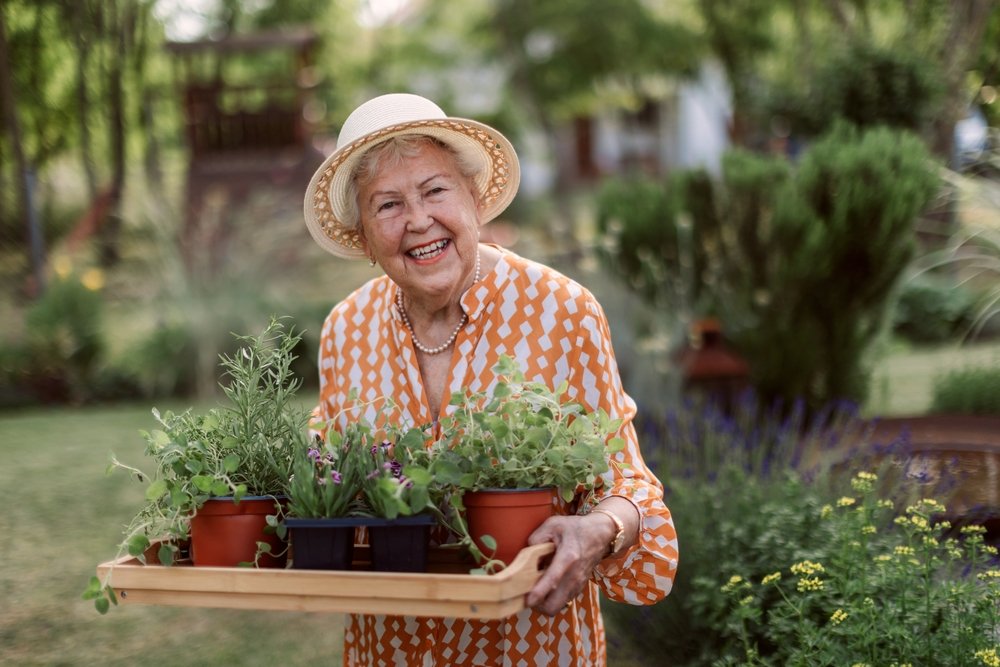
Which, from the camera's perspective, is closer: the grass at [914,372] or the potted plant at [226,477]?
the potted plant at [226,477]

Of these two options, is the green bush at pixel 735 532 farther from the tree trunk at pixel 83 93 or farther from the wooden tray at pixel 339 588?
the tree trunk at pixel 83 93

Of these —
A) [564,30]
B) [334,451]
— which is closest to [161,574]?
[334,451]

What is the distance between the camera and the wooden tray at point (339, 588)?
133 cm

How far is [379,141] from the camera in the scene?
1836 millimetres

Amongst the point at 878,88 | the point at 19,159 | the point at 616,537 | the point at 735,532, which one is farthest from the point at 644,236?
the point at 616,537

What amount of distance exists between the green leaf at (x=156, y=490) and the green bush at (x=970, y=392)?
398cm

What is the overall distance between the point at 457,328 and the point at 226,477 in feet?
1.95

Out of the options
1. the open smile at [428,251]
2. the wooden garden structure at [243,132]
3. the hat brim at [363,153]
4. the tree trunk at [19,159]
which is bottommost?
the open smile at [428,251]

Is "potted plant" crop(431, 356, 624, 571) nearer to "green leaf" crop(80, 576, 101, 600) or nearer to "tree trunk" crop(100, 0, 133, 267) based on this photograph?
"green leaf" crop(80, 576, 101, 600)

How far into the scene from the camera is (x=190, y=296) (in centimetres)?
890

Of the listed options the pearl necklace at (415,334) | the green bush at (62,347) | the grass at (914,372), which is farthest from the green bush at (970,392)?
the green bush at (62,347)

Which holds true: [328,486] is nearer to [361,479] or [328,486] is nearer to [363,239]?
[361,479]

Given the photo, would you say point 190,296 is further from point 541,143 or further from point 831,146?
point 541,143

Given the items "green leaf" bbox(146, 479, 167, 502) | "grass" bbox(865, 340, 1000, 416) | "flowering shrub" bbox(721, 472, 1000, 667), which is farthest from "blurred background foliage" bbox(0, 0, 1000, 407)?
"green leaf" bbox(146, 479, 167, 502)
